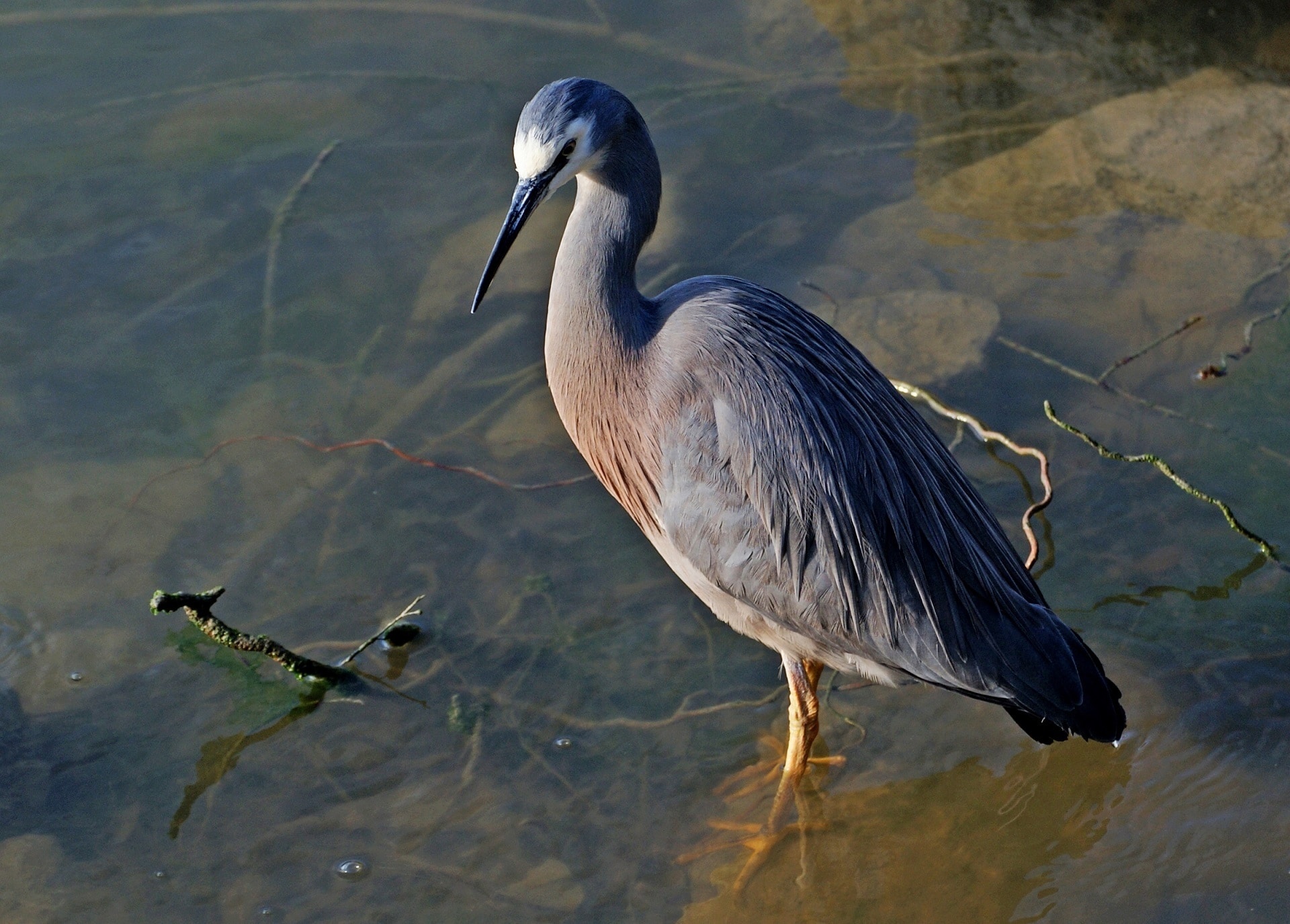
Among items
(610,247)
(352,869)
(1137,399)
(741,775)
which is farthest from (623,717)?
(1137,399)

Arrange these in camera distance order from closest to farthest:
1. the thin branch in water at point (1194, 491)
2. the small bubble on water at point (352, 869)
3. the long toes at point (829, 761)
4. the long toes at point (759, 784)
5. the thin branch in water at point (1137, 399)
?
the small bubble on water at point (352, 869) → the long toes at point (759, 784) → the long toes at point (829, 761) → the thin branch in water at point (1194, 491) → the thin branch in water at point (1137, 399)

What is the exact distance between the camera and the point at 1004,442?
197 inches

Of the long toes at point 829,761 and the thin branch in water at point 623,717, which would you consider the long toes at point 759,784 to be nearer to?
the long toes at point 829,761

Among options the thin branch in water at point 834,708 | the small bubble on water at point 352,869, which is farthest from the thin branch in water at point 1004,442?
the small bubble on water at point 352,869

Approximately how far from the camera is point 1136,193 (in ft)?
20.6

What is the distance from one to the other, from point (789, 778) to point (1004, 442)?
1.67 metres

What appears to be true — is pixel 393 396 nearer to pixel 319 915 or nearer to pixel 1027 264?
pixel 319 915

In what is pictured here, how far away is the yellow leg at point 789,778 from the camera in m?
Answer: 4.04

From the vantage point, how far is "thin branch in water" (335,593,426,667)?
4340 millimetres

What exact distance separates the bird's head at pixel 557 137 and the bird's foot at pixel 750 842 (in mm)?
1862

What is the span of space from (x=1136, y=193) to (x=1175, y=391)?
53.8 inches

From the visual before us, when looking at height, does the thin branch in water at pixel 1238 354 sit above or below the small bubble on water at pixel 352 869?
above

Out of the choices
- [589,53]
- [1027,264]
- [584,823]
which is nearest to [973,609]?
[584,823]

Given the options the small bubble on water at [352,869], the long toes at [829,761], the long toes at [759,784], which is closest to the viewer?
the small bubble on water at [352,869]
